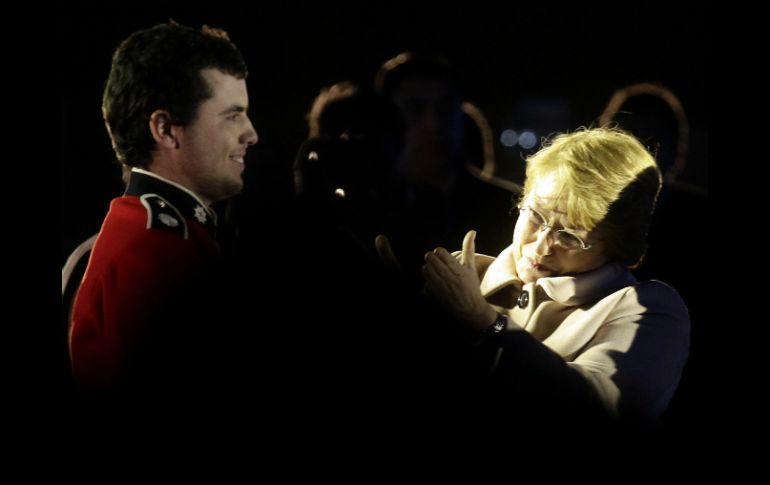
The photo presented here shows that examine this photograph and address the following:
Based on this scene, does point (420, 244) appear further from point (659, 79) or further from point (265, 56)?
point (659, 79)

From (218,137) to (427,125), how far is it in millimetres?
553

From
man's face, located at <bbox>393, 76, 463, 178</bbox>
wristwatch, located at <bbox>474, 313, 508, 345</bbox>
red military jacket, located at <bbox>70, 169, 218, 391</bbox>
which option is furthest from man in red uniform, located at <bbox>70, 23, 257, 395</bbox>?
wristwatch, located at <bbox>474, 313, 508, 345</bbox>

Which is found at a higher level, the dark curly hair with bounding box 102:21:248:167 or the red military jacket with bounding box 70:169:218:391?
the dark curly hair with bounding box 102:21:248:167

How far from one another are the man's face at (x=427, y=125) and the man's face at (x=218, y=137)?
0.42 metres

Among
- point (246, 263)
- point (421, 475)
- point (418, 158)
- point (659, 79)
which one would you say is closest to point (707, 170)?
point (659, 79)

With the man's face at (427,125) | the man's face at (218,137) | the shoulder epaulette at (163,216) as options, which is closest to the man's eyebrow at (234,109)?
the man's face at (218,137)

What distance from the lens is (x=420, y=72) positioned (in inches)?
79.2

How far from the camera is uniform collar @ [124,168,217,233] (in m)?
1.72

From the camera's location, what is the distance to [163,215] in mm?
1669

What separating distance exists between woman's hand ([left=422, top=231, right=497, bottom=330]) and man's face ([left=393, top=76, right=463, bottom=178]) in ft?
1.41

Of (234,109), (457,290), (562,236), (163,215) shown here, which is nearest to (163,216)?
(163,215)

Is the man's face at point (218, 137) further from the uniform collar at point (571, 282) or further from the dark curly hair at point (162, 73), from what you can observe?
the uniform collar at point (571, 282)

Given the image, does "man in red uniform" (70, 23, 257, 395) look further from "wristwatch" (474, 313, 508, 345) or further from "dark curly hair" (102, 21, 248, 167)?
"wristwatch" (474, 313, 508, 345)

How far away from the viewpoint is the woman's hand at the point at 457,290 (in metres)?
1.52
